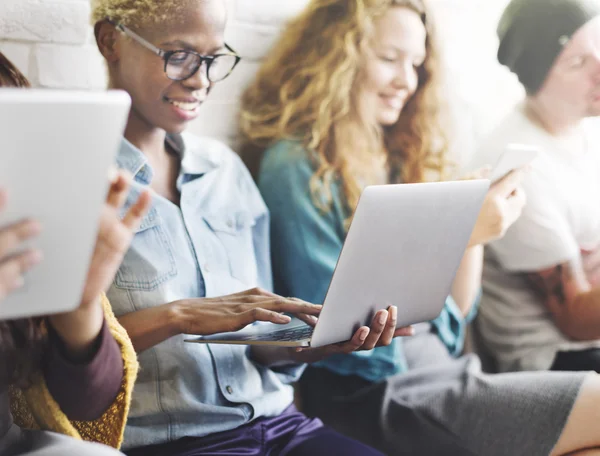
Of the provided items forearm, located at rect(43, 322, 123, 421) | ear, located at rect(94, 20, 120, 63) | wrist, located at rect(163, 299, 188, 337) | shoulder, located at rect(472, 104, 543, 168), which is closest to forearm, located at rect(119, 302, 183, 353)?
wrist, located at rect(163, 299, 188, 337)

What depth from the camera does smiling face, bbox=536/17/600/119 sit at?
4.28ft

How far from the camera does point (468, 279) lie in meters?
1.33

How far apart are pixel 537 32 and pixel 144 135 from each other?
2.50ft

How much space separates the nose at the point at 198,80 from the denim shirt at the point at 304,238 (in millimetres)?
259

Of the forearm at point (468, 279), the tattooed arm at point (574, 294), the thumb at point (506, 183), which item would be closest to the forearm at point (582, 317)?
the tattooed arm at point (574, 294)

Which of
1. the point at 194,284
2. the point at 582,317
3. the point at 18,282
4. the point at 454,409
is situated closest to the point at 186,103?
the point at 194,284

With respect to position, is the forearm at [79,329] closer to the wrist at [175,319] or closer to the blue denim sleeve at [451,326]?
the wrist at [175,319]

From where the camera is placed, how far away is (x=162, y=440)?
3.02 feet

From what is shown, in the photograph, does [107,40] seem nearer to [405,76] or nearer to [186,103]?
[186,103]

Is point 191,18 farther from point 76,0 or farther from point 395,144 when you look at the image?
Answer: point 395,144

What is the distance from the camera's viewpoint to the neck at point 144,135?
98cm

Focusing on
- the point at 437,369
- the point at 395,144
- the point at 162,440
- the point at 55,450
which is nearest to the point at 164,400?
the point at 162,440

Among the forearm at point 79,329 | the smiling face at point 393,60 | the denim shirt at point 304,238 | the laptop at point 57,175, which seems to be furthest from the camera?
the smiling face at point 393,60

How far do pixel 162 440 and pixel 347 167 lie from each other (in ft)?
1.80
